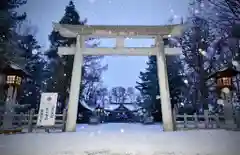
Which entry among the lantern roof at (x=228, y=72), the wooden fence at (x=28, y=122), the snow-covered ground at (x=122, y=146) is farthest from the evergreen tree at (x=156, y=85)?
the snow-covered ground at (x=122, y=146)

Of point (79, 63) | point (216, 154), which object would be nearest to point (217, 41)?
point (79, 63)

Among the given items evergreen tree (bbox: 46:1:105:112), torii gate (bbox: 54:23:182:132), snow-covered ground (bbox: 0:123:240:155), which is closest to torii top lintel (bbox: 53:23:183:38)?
torii gate (bbox: 54:23:182:132)

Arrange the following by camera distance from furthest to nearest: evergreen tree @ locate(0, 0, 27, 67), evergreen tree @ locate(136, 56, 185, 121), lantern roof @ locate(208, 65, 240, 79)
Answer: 1. evergreen tree @ locate(136, 56, 185, 121)
2. evergreen tree @ locate(0, 0, 27, 67)
3. lantern roof @ locate(208, 65, 240, 79)

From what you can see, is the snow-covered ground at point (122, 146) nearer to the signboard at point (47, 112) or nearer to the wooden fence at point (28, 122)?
the signboard at point (47, 112)

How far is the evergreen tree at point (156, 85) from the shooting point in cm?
1308

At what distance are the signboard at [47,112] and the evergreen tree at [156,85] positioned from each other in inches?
365

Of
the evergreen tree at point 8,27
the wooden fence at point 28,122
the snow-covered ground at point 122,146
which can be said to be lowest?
the snow-covered ground at point 122,146

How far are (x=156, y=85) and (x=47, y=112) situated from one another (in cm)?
1046

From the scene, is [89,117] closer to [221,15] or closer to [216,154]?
[221,15]

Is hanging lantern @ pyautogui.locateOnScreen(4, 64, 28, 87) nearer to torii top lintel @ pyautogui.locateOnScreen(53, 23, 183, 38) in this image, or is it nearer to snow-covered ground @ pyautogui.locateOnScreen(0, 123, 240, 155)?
torii top lintel @ pyautogui.locateOnScreen(53, 23, 183, 38)

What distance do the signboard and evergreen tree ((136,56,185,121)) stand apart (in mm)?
9268

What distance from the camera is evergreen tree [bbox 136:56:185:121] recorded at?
1308 cm

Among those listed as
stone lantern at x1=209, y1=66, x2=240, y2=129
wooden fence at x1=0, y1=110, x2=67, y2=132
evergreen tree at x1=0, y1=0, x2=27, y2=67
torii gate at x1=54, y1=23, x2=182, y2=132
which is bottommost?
wooden fence at x1=0, y1=110, x2=67, y2=132

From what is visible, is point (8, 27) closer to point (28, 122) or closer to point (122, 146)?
point (28, 122)
